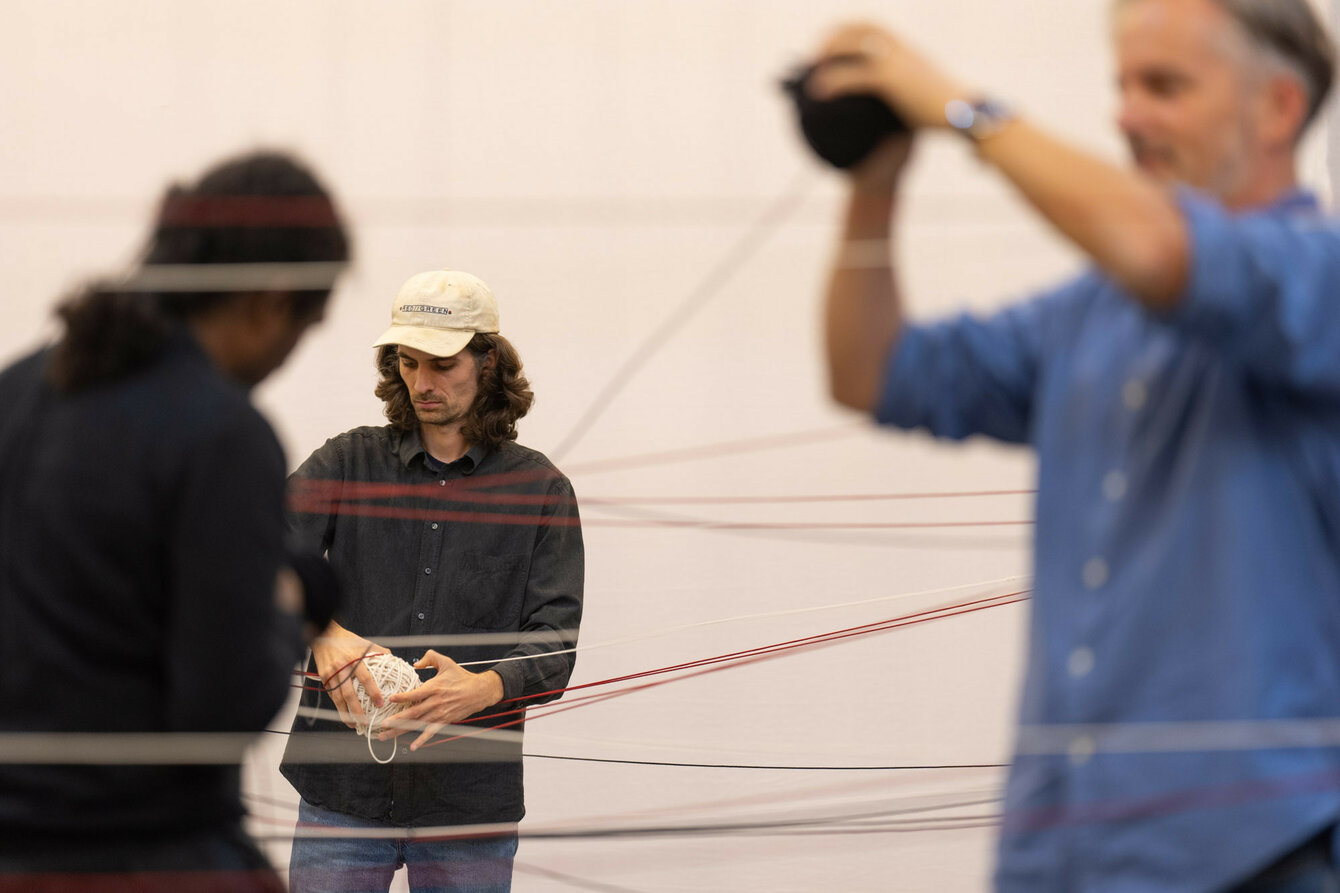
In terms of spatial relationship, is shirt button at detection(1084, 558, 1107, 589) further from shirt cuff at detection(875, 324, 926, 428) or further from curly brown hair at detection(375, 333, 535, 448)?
curly brown hair at detection(375, 333, 535, 448)

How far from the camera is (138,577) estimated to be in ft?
2.31

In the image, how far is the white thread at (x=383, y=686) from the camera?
1.40m

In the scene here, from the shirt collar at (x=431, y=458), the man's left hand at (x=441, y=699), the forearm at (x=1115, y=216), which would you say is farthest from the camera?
the shirt collar at (x=431, y=458)

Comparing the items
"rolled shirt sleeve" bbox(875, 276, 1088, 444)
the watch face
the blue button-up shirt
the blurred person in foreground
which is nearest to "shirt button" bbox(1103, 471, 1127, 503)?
the blue button-up shirt

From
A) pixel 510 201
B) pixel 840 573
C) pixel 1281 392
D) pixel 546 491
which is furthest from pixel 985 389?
pixel 840 573

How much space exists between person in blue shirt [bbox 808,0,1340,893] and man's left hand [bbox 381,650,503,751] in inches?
30.9

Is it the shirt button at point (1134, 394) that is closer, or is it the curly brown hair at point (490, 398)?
the shirt button at point (1134, 394)

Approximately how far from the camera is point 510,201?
1578mm

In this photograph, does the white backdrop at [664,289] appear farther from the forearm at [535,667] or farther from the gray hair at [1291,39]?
the gray hair at [1291,39]

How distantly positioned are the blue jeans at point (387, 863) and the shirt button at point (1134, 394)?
3.12 feet

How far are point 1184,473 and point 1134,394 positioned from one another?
5cm

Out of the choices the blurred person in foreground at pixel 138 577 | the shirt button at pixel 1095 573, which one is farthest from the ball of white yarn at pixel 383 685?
the shirt button at pixel 1095 573

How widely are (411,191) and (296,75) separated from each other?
0.18 meters

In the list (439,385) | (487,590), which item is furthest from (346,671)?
(439,385)
